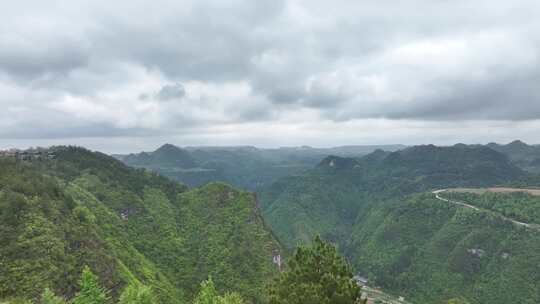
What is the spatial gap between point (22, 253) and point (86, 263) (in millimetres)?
15587

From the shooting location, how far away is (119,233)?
442 feet

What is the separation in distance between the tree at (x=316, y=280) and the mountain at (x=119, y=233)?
2187 inches

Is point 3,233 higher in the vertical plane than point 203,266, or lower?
higher

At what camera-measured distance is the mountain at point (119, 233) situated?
7925 centimetres

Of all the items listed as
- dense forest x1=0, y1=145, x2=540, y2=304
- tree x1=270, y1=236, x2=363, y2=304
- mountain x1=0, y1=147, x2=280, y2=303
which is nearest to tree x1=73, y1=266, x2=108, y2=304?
dense forest x1=0, y1=145, x2=540, y2=304

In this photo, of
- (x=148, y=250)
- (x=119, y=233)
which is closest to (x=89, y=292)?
(x=119, y=233)

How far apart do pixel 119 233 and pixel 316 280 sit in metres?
114

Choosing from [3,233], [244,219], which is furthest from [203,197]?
[3,233]

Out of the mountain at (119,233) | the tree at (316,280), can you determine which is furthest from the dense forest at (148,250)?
the mountain at (119,233)

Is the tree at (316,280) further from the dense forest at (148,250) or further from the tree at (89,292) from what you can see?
the tree at (89,292)

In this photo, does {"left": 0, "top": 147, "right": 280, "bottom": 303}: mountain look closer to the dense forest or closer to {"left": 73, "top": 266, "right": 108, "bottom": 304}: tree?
the dense forest

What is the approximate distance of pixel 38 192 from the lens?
97625 millimetres

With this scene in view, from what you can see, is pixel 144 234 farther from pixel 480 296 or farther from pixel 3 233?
pixel 480 296

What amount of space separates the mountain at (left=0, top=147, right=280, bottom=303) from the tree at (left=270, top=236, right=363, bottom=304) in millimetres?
55553
